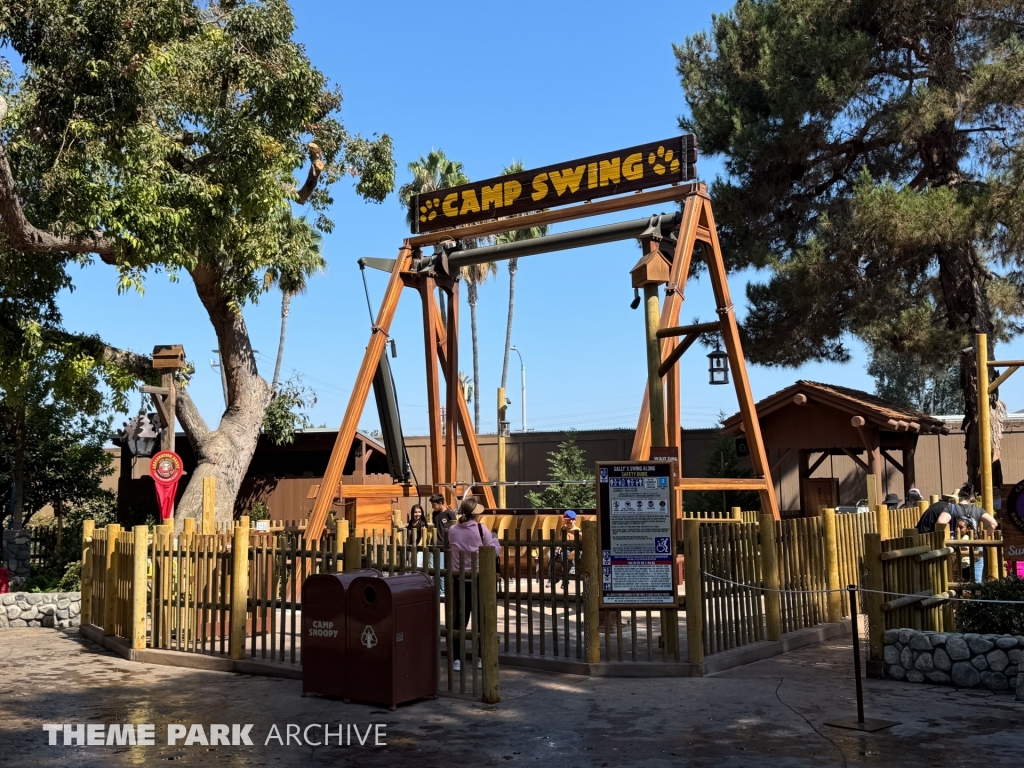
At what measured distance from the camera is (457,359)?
18203mm

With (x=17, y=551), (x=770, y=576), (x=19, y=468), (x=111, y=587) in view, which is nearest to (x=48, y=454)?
(x=19, y=468)

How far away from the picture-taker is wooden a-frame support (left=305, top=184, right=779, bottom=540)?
14.0 metres

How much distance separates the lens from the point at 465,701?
846 centimetres

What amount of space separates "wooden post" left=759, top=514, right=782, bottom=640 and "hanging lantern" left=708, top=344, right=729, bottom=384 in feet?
14.4

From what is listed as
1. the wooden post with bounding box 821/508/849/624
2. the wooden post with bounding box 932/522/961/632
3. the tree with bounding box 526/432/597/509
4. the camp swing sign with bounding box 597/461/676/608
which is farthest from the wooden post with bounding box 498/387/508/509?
the camp swing sign with bounding box 597/461/676/608

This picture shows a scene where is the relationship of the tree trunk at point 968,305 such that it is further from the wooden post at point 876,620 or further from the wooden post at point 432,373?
the wooden post at point 876,620

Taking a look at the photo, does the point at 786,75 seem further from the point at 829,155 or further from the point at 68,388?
the point at 68,388

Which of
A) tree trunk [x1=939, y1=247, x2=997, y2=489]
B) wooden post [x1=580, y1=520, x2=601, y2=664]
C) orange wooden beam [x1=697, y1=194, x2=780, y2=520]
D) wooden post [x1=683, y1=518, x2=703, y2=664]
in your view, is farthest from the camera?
tree trunk [x1=939, y1=247, x2=997, y2=489]

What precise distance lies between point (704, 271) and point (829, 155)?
4166 millimetres

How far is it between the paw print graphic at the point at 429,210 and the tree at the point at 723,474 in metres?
11.9

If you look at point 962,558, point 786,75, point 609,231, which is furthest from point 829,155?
point 962,558

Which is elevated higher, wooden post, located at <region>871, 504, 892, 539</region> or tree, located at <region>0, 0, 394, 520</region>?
tree, located at <region>0, 0, 394, 520</region>

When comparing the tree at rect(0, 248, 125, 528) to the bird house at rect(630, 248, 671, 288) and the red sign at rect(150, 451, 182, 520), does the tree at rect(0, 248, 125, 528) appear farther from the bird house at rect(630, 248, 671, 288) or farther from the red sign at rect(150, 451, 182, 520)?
the bird house at rect(630, 248, 671, 288)

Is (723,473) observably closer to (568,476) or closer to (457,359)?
(568,476)
